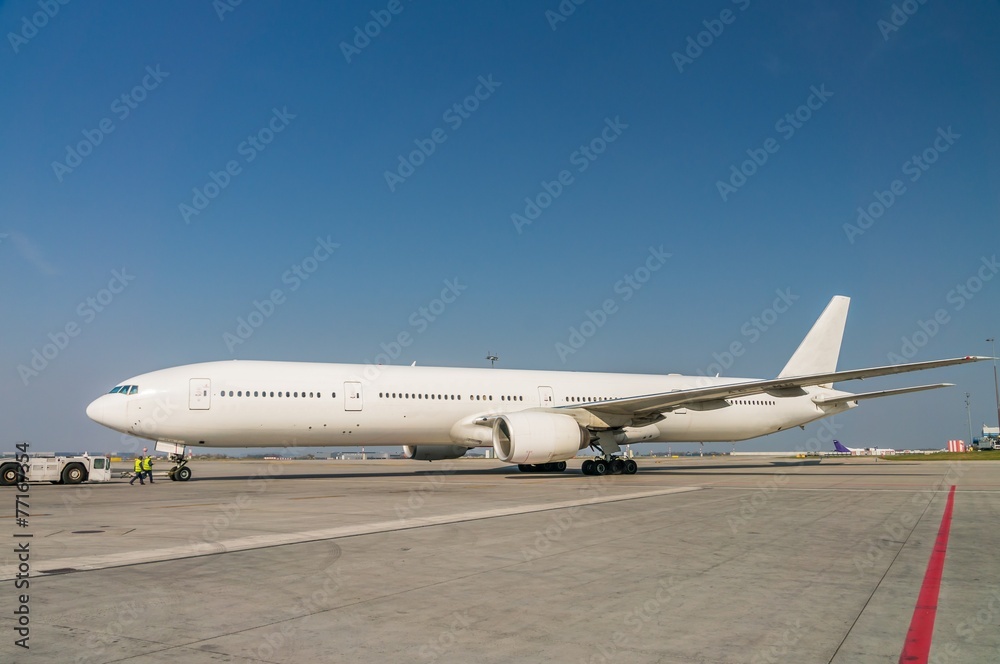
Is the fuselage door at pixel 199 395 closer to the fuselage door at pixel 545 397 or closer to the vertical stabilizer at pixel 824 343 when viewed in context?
the fuselage door at pixel 545 397

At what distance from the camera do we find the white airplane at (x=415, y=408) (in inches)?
801

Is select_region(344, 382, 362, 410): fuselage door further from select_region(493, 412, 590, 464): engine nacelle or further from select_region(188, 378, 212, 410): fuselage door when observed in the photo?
select_region(493, 412, 590, 464): engine nacelle

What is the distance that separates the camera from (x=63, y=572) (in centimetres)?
632

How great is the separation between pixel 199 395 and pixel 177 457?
8.39ft

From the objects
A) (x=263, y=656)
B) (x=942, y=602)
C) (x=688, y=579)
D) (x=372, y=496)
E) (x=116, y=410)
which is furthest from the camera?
(x=116, y=410)

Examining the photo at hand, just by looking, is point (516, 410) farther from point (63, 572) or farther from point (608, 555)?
point (63, 572)

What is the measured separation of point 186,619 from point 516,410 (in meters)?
20.5

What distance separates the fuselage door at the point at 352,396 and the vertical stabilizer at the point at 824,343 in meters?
19.6

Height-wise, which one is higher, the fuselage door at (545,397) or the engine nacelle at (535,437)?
the fuselage door at (545,397)

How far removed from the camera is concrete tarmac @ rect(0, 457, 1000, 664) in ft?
13.5

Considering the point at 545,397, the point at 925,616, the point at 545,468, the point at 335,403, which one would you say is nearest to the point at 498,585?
the point at 925,616

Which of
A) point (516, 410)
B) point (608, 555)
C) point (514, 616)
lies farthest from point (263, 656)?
point (516, 410)

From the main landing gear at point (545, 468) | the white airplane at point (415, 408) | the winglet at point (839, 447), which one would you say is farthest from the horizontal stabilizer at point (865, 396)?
the winglet at point (839, 447)

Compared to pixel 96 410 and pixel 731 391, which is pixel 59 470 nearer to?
pixel 96 410
